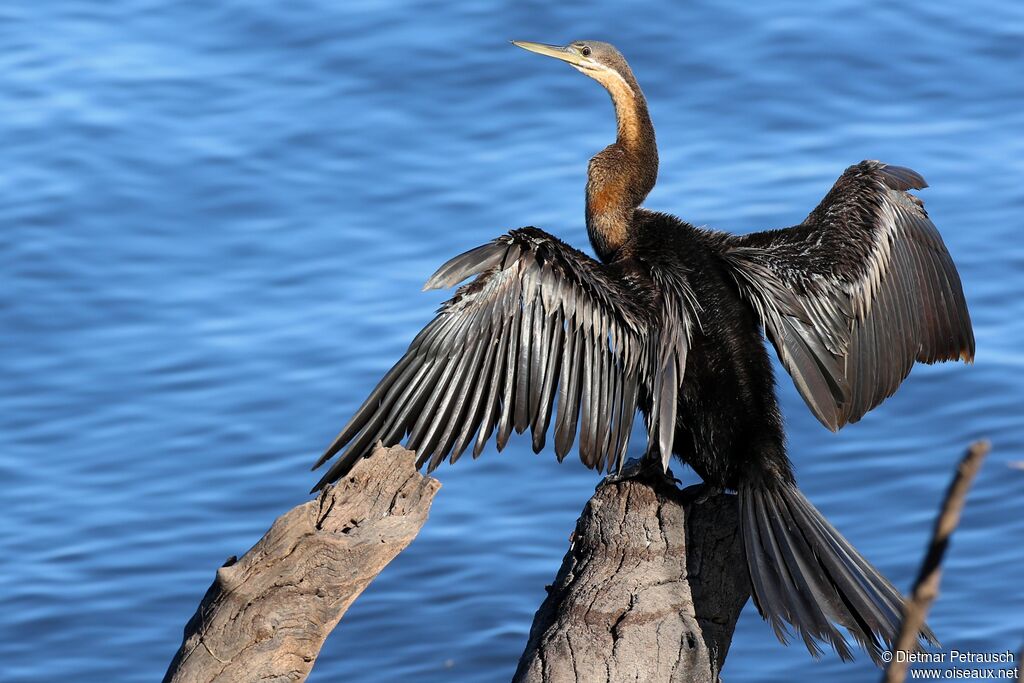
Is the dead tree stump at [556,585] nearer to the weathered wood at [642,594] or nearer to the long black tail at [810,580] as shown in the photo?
the weathered wood at [642,594]

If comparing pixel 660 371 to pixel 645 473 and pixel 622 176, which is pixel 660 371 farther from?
pixel 622 176

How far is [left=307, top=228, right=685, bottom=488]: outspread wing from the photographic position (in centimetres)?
416

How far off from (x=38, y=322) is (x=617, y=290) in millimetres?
5459

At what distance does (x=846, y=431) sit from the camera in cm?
769

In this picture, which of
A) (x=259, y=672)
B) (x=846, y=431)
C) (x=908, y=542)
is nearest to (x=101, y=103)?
(x=846, y=431)

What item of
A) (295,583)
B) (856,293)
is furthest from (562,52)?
(295,583)

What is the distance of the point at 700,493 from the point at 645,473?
0.65 ft

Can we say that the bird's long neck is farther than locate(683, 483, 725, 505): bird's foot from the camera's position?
Yes

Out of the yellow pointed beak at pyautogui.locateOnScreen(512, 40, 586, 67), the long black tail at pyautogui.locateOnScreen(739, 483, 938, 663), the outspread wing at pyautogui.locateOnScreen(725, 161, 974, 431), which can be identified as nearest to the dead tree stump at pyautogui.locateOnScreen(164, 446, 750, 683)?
the long black tail at pyautogui.locateOnScreen(739, 483, 938, 663)

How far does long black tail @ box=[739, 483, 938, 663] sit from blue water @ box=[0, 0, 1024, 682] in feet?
8.68

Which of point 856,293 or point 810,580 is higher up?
point 856,293

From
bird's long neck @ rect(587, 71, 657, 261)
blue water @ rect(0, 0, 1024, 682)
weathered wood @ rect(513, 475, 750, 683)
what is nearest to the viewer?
weathered wood @ rect(513, 475, 750, 683)

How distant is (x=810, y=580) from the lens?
379cm

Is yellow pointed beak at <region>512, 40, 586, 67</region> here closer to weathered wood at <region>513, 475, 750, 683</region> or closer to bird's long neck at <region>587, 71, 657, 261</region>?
bird's long neck at <region>587, 71, 657, 261</region>
